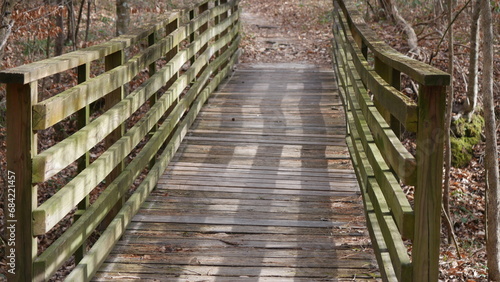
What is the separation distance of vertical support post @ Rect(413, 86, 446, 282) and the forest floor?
3.66m

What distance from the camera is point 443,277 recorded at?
22.5 feet

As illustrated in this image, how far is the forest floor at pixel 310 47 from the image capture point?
8.60 meters

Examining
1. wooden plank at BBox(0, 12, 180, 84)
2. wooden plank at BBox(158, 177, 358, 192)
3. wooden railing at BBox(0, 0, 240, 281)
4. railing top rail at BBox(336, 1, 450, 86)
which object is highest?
railing top rail at BBox(336, 1, 450, 86)

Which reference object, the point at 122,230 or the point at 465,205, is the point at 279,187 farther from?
the point at 465,205

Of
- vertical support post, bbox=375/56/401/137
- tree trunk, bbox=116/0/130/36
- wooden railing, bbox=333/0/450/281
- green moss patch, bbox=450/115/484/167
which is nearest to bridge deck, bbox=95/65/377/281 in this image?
wooden railing, bbox=333/0/450/281

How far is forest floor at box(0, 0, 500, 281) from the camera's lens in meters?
8.60

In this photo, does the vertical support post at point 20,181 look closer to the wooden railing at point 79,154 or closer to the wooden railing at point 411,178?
the wooden railing at point 79,154

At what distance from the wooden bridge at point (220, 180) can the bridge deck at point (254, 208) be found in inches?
0.7

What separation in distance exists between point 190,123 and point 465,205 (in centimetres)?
402

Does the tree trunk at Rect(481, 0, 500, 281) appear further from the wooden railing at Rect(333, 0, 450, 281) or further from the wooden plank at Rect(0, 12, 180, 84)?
the wooden plank at Rect(0, 12, 180, 84)

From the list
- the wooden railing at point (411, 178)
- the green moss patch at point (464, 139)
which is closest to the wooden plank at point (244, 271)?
the wooden railing at point (411, 178)

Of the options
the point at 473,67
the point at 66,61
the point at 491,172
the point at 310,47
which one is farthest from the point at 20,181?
the point at 310,47

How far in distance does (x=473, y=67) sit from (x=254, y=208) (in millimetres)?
5833

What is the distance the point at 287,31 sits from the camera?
1866 cm
